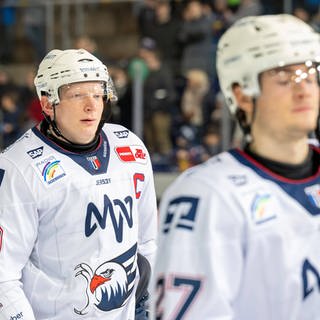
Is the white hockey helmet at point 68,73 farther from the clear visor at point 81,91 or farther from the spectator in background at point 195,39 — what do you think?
the spectator in background at point 195,39

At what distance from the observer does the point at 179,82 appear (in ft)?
28.4

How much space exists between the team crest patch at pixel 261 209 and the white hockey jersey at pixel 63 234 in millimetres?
1384

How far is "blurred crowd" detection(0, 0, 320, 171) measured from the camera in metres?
8.40

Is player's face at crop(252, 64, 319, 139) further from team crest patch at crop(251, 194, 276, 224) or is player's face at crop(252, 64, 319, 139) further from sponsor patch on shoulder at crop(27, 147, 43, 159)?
sponsor patch on shoulder at crop(27, 147, 43, 159)

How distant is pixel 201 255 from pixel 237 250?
8 cm

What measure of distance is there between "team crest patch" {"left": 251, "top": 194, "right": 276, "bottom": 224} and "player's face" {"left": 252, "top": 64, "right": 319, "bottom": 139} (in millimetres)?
148

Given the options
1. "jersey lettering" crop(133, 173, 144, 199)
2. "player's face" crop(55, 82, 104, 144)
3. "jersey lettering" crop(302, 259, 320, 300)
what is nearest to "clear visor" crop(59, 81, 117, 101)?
"player's face" crop(55, 82, 104, 144)

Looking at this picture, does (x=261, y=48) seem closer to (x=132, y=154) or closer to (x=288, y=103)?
(x=288, y=103)

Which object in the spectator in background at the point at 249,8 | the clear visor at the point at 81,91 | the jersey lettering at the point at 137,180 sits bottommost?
the spectator in background at the point at 249,8

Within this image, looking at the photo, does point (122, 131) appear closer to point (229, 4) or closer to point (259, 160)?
point (259, 160)

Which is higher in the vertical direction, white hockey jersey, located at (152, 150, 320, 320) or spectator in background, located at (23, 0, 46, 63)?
white hockey jersey, located at (152, 150, 320, 320)

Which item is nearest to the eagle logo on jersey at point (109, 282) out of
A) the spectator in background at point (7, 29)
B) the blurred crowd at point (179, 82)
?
the blurred crowd at point (179, 82)

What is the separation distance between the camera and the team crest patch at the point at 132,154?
3.68 meters

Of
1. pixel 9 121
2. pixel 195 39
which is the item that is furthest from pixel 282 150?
pixel 9 121
